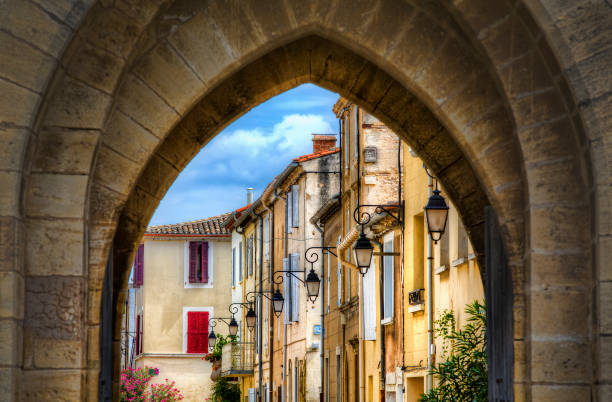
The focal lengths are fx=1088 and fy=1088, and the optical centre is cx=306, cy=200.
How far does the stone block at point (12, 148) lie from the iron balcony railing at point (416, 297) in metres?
9.55

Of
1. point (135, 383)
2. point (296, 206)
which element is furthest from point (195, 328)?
point (296, 206)

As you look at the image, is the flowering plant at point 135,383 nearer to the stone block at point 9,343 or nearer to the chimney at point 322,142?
the chimney at point 322,142

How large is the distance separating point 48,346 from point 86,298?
34 centimetres

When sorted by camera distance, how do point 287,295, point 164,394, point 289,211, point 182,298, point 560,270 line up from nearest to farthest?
1. point 560,270
2. point 289,211
3. point 287,295
4. point 164,394
5. point 182,298

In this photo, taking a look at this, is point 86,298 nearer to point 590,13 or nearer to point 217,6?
point 217,6

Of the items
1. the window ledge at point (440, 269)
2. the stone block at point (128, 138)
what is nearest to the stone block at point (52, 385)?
the stone block at point (128, 138)

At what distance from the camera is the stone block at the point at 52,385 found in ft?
20.2

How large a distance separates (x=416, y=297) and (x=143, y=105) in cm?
897

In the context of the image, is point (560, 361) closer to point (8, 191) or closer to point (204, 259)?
point (8, 191)

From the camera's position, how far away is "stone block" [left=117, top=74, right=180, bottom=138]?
6734mm

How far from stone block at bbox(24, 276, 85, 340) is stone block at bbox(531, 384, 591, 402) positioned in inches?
104

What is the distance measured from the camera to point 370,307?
18406 millimetres

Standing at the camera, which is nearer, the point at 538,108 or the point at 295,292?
the point at 538,108

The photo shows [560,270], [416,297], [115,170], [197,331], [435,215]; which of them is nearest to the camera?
[560,270]
